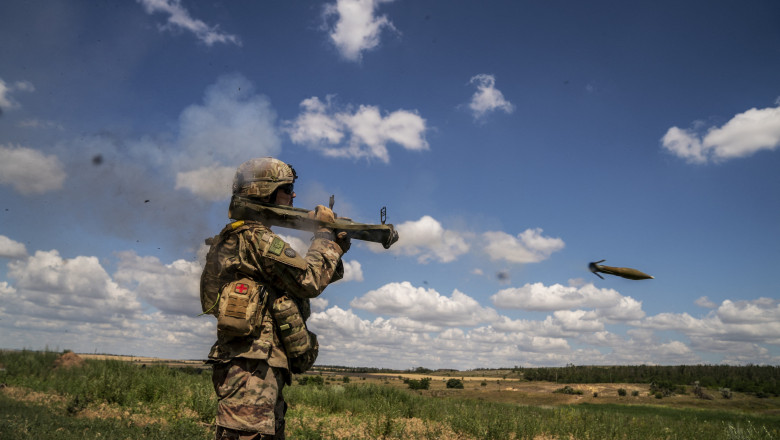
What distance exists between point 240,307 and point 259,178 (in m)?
1.15

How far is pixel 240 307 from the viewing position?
344 cm

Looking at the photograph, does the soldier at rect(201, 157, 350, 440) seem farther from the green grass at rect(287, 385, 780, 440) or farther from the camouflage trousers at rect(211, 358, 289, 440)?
the green grass at rect(287, 385, 780, 440)

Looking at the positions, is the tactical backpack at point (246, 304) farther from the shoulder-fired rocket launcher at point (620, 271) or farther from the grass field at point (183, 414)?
the grass field at point (183, 414)

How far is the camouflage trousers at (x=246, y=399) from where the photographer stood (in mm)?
3297

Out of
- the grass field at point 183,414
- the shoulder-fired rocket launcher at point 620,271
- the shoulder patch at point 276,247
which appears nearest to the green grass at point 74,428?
the grass field at point 183,414

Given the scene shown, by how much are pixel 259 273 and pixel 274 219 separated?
636 millimetres

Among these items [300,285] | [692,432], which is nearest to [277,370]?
[300,285]

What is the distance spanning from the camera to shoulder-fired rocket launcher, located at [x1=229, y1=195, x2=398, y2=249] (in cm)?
396

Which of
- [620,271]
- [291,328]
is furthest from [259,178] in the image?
[620,271]

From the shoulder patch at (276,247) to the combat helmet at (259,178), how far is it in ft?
1.97

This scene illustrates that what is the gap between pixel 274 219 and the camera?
13.5 feet

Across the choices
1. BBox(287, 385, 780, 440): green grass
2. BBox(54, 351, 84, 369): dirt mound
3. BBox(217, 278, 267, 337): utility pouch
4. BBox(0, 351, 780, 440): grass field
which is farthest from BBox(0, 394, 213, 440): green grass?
BBox(217, 278, 267, 337): utility pouch

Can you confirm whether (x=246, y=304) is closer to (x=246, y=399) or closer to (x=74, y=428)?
(x=246, y=399)

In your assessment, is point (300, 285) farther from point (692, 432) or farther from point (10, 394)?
point (692, 432)
